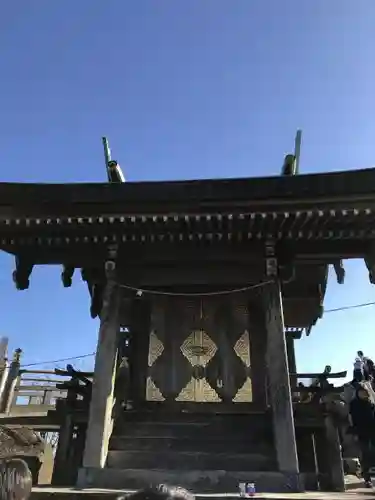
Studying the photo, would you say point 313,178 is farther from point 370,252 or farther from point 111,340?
point 111,340

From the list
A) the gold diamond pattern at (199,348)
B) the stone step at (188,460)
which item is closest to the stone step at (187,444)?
the stone step at (188,460)

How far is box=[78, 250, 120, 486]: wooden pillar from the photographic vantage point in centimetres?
672

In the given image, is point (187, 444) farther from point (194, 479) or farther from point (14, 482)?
point (14, 482)

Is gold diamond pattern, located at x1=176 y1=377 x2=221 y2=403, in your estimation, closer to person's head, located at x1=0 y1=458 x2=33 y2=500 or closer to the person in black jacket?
the person in black jacket

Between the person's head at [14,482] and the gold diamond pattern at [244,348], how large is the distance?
6.56m

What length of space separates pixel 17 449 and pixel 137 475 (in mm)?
5948

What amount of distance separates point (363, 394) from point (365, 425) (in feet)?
1.92

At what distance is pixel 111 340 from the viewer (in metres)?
7.82

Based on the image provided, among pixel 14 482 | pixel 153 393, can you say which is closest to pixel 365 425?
pixel 153 393

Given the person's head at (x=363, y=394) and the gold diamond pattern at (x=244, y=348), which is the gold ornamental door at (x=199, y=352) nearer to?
the gold diamond pattern at (x=244, y=348)

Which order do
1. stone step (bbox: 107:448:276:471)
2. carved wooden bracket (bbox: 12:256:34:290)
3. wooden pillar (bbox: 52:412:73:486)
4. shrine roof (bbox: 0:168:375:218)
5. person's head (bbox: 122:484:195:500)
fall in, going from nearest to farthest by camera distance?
1. person's head (bbox: 122:484:195:500)
2. stone step (bbox: 107:448:276:471)
3. shrine roof (bbox: 0:168:375:218)
4. carved wooden bracket (bbox: 12:256:34:290)
5. wooden pillar (bbox: 52:412:73:486)

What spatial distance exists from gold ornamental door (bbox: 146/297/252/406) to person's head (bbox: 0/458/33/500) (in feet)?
19.9

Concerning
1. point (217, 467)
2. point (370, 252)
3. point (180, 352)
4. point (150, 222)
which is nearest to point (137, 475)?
point (217, 467)

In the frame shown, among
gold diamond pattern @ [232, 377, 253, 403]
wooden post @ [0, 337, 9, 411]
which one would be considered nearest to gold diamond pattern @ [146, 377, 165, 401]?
gold diamond pattern @ [232, 377, 253, 403]
